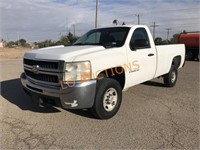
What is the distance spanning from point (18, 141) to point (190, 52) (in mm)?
18185

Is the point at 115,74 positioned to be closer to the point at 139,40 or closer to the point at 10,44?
the point at 139,40

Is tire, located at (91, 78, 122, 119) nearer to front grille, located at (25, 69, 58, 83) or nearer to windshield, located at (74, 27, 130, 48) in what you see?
front grille, located at (25, 69, 58, 83)

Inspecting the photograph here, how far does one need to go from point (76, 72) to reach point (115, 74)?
1.07 m

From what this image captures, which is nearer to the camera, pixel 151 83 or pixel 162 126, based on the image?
pixel 162 126

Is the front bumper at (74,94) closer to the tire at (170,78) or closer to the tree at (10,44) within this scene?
the tire at (170,78)

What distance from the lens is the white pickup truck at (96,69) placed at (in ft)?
12.8

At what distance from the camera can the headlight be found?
3.87 m

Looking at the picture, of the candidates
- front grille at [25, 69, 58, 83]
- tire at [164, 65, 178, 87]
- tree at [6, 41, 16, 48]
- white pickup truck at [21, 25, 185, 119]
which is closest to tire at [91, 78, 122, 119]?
white pickup truck at [21, 25, 185, 119]

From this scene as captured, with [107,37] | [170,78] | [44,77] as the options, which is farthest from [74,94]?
[170,78]

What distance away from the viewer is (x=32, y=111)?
4.95 m

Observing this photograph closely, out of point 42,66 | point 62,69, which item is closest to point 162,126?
point 62,69

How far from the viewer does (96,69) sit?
406 cm

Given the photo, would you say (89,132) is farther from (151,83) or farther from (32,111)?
(151,83)

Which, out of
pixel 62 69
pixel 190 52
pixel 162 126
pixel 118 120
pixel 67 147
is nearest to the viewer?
pixel 67 147
